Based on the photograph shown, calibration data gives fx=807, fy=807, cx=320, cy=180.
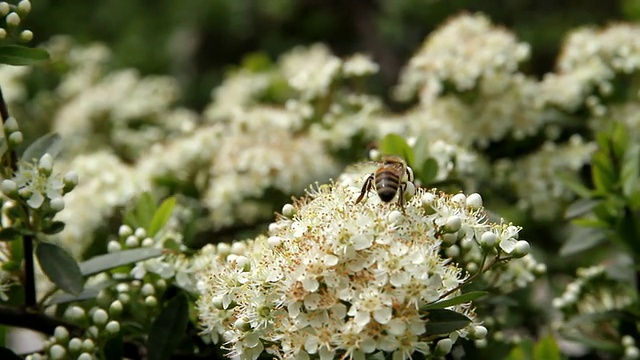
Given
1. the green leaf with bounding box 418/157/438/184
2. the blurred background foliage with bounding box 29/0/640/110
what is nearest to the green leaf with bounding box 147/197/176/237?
the green leaf with bounding box 418/157/438/184

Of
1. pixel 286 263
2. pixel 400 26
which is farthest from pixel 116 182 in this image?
pixel 400 26

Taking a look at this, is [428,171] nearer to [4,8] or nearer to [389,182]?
[389,182]

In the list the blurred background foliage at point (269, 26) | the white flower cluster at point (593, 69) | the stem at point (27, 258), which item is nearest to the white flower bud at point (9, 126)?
the stem at point (27, 258)

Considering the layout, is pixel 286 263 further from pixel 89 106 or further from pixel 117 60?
pixel 117 60

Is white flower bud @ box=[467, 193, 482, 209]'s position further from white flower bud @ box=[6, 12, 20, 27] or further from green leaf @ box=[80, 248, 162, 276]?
white flower bud @ box=[6, 12, 20, 27]

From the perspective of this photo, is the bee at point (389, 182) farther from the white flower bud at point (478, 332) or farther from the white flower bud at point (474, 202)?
the white flower bud at point (478, 332)

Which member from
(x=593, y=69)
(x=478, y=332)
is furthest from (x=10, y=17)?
(x=593, y=69)
